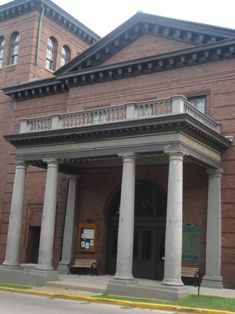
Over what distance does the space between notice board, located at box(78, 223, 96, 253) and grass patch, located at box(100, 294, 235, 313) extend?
725 cm

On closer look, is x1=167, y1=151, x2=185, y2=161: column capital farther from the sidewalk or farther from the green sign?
the sidewalk

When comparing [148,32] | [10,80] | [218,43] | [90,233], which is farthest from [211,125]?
[10,80]

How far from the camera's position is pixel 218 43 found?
21.1m

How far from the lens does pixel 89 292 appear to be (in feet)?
60.2

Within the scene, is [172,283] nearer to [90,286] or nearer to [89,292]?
[89,292]

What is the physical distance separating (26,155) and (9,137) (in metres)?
1.24

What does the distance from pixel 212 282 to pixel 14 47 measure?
21.0 m

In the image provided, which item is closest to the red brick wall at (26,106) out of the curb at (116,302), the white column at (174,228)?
the curb at (116,302)

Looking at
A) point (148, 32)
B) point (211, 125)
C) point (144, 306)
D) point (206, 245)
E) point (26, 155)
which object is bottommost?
point (144, 306)

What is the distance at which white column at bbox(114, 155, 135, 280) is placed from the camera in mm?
18078

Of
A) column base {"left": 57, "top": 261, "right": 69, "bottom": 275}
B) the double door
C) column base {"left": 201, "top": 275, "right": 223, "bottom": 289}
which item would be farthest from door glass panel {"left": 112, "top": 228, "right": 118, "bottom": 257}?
column base {"left": 201, "top": 275, "right": 223, "bottom": 289}

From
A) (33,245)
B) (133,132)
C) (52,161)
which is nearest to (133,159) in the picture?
(133,132)

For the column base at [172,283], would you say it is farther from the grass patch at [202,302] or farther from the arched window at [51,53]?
the arched window at [51,53]

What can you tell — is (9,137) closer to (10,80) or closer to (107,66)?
(107,66)
